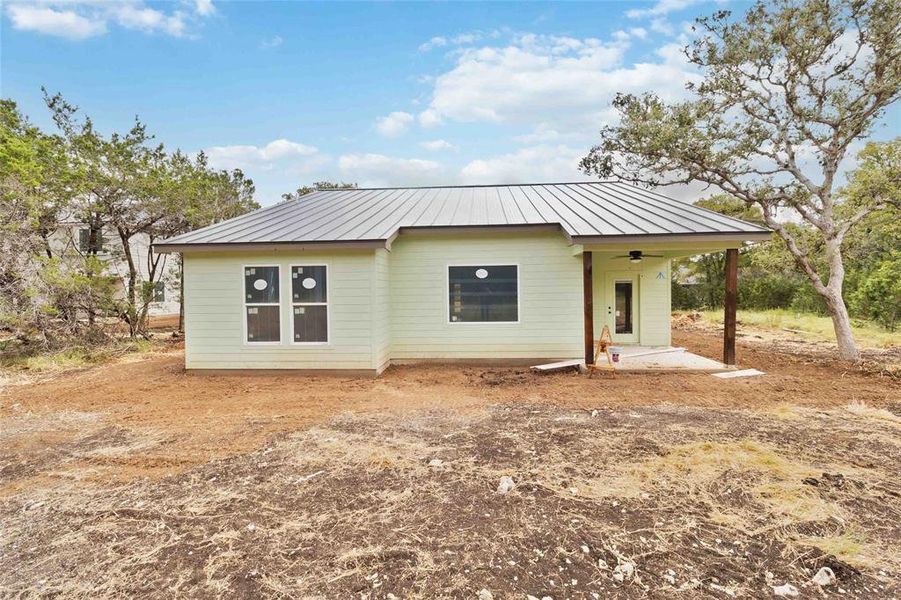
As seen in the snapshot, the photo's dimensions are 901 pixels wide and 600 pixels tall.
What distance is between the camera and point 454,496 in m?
3.19

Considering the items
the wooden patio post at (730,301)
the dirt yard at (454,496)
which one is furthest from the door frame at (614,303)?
the dirt yard at (454,496)

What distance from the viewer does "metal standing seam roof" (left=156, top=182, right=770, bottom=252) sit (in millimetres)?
7516

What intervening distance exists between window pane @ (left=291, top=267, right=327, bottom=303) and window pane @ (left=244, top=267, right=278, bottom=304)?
36 cm

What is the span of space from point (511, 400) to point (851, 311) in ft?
53.5

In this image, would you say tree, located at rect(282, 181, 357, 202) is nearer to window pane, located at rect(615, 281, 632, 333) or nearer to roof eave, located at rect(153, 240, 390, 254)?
roof eave, located at rect(153, 240, 390, 254)

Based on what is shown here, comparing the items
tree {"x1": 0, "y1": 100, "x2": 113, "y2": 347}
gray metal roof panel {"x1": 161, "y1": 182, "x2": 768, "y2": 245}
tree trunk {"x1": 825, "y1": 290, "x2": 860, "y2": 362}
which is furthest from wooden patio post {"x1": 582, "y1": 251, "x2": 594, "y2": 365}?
tree {"x1": 0, "y1": 100, "x2": 113, "y2": 347}

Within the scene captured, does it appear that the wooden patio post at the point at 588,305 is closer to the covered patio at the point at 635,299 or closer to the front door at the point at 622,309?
the covered patio at the point at 635,299

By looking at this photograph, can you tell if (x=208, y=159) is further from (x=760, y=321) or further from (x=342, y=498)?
(x=760, y=321)

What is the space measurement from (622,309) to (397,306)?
545 cm

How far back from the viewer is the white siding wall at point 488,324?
27.5ft

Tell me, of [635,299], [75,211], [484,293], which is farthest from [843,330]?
[75,211]

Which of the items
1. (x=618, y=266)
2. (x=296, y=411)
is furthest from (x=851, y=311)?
(x=296, y=411)

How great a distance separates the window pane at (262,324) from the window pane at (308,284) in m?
0.50

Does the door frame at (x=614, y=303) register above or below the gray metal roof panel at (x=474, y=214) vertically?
below
